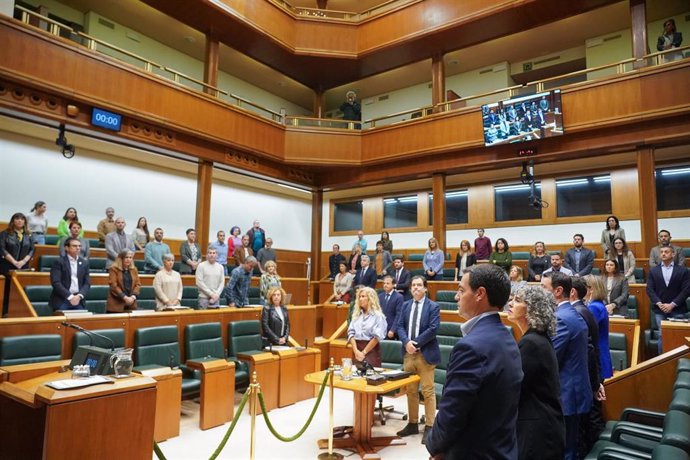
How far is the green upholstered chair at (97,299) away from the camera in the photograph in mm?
5453

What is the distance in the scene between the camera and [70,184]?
8.81 m

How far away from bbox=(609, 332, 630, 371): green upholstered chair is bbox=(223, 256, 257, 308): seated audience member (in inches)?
165

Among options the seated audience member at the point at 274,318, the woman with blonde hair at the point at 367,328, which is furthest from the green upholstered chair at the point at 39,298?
the woman with blonde hair at the point at 367,328

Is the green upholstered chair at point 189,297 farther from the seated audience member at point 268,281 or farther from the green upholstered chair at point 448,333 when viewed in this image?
the green upholstered chair at point 448,333

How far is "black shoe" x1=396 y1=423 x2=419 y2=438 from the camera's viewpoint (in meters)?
4.05

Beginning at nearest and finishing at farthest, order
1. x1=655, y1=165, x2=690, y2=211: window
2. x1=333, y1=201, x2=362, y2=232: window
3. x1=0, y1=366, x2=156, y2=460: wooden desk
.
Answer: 1. x1=0, y1=366, x2=156, y2=460: wooden desk
2. x1=655, y1=165, x2=690, y2=211: window
3. x1=333, y1=201, x2=362, y2=232: window

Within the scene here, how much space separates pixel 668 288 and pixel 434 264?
348 centimetres

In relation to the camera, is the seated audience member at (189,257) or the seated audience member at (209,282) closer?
the seated audience member at (209,282)

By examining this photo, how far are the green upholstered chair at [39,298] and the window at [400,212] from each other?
835 centimetres

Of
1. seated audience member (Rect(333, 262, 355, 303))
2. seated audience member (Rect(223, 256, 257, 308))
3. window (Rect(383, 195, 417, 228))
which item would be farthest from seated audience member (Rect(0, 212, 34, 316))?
window (Rect(383, 195, 417, 228))

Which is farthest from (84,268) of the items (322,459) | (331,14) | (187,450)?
(331,14)

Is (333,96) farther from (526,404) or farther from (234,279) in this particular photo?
(526,404)

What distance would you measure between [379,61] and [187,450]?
8.96 metres

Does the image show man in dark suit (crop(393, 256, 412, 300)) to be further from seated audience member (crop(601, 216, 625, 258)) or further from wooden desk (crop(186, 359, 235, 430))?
wooden desk (crop(186, 359, 235, 430))
